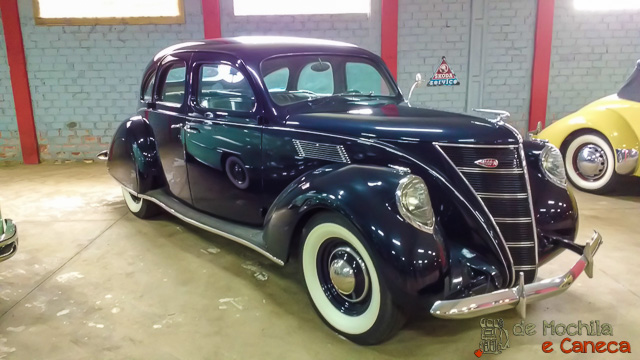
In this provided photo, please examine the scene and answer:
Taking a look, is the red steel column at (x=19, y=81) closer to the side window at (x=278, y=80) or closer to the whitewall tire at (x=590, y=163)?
the side window at (x=278, y=80)

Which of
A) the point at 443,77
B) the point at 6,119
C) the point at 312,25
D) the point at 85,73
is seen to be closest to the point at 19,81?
the point at 6,119

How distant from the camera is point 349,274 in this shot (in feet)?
8.10

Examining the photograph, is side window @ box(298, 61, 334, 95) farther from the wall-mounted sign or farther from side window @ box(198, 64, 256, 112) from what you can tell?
the wall-mounted sign

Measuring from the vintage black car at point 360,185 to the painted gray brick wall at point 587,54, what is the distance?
16.2 feet

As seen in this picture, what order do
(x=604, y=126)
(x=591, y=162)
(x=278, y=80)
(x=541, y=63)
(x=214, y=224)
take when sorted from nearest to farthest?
(x=278, y=80) < (x=214, y=224) < (x=604, y=126) < (x=591, y=162) < (x=541, y=63)

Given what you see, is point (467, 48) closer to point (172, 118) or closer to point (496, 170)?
point (172, 118)

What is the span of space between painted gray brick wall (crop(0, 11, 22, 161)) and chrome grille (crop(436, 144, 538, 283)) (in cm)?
743

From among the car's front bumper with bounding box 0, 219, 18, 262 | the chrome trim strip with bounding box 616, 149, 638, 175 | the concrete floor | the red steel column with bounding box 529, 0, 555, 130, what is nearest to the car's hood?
the concrete floor

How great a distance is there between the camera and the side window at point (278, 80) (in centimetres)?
329

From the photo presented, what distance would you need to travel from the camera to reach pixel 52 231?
170 inches

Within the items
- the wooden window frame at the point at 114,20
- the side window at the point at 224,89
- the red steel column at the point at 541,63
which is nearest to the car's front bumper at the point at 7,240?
the side window at the point at 224,89

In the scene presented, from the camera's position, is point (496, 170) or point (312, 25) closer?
point (496, 170)

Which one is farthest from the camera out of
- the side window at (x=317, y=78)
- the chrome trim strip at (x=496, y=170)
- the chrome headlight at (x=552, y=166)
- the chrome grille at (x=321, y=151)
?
the side window at (x=317, y=78)

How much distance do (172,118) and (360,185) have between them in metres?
2.13
